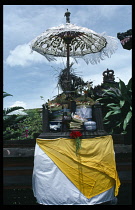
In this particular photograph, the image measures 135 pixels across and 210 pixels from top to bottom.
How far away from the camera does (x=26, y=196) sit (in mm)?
4695

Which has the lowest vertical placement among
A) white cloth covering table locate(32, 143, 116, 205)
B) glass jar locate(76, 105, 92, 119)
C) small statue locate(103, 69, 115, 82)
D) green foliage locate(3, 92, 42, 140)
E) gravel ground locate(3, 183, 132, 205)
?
gravel ground locate(3, 183, 132, 205)

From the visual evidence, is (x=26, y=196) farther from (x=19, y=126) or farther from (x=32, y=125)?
(x=32, y=125)

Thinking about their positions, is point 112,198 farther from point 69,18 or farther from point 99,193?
point 69,18

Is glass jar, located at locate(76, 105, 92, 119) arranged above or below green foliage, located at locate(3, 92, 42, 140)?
above

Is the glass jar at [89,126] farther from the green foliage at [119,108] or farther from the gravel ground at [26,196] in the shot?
the gravel ground at [26,196]

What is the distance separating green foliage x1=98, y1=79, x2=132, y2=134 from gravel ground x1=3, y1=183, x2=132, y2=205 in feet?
5.37

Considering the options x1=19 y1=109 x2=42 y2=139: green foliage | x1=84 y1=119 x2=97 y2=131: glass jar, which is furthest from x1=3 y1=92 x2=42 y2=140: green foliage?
x1=84 y1=119 x2=97 y2=131: glass jar

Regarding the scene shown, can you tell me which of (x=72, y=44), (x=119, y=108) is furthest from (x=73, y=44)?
(x=119, y=108)

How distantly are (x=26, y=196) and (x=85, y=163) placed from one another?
1677 mm

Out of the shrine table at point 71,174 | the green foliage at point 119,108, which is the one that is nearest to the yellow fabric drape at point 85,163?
the shrine table at point 71,174

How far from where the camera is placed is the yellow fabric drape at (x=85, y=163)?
419 cm

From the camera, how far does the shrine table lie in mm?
4160

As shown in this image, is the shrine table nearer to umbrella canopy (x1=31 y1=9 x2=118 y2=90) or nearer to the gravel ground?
the gravel ground

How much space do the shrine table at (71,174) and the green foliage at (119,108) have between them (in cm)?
184
